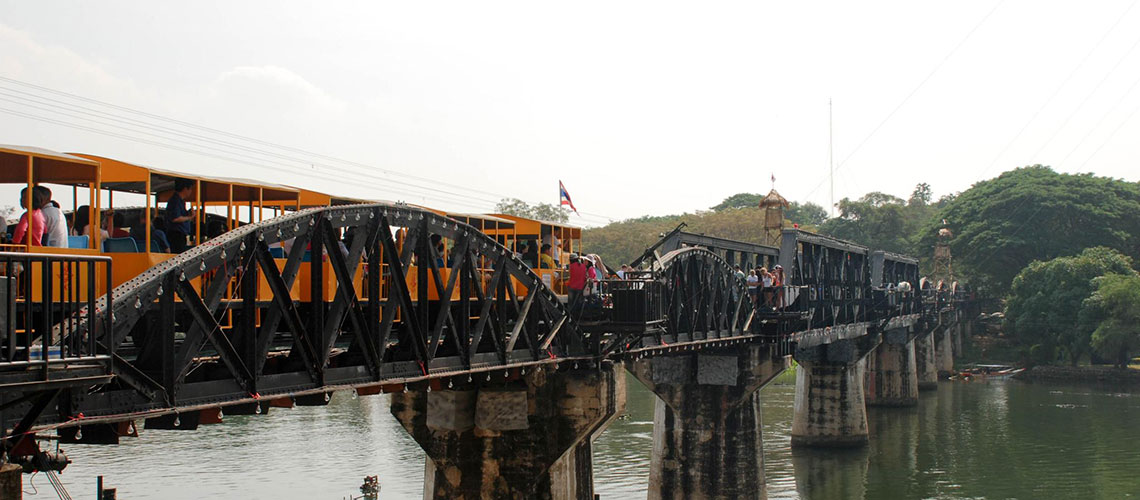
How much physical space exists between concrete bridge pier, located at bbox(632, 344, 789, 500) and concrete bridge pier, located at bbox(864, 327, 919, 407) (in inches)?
1619

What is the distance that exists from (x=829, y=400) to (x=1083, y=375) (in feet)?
140

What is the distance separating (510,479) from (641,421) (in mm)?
42175

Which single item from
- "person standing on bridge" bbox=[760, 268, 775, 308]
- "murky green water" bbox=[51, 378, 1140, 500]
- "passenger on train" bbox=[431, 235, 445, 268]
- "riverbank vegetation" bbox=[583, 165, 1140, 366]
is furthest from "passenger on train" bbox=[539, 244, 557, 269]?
"riverbank vegetation" bbox=[583, 165, 1140, 366]

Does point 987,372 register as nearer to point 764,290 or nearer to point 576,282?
point 764,290

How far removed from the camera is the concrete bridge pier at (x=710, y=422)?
43438 mm

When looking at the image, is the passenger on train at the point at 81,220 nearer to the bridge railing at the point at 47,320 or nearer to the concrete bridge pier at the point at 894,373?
the bridge railing at the point at 47,320

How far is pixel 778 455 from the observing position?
59875mm

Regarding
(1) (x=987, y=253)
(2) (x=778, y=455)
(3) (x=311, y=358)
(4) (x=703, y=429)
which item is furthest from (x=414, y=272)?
(1) (x=987, y=253)

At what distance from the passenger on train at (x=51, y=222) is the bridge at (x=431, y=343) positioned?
532mm

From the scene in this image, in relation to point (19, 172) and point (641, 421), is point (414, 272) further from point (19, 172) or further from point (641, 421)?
point (641, 421)

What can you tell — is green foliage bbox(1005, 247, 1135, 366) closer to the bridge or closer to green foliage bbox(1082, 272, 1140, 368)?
green foliage bbox(1082, 272, 1140, 368)

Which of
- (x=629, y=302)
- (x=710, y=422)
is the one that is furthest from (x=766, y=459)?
(x=629, y=302)

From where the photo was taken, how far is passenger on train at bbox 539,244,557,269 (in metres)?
28.8

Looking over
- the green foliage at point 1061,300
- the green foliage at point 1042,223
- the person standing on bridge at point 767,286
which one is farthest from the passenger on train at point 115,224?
the green foliage at point 1042,223
